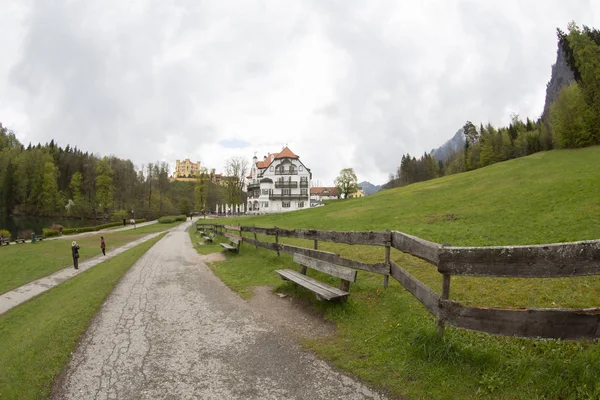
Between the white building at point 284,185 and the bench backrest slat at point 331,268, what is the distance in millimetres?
70671

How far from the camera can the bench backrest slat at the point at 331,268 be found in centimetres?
593

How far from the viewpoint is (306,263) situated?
309 inches

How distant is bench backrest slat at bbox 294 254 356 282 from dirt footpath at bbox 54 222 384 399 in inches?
60.7

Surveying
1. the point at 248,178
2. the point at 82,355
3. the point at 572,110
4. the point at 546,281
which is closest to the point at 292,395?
the point at 82,355

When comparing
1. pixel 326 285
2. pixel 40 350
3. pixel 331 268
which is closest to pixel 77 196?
pixel 40 350

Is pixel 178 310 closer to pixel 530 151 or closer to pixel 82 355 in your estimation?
pixel 82 355

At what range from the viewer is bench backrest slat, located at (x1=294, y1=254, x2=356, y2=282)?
593 centimetres

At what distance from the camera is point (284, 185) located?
7938 cm

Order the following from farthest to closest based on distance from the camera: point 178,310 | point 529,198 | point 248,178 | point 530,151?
point 248,178 < point 530,151 < point 529,198 < point 178,310

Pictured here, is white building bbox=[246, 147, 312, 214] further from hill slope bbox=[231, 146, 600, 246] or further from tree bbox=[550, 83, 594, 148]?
hill slope bbox=[231, 146, 600, 246]

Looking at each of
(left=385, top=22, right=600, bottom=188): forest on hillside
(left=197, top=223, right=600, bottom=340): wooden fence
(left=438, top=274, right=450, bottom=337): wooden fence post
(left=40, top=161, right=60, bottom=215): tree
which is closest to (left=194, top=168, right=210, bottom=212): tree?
(left=40, top=161, right=60, bottom=215): tree

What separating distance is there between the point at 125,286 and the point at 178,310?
399 cm

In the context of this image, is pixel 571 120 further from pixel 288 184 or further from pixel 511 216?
pixel 288 184

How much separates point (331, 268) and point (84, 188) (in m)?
108
